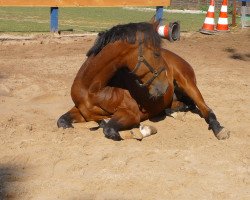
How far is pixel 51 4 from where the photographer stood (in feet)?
39.5

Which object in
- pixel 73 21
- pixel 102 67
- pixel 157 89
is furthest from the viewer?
pixel 73 21

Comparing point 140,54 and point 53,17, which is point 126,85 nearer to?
point 140,54

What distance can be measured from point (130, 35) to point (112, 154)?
122 cm

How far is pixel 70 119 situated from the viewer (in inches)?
221

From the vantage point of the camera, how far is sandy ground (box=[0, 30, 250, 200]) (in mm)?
3996

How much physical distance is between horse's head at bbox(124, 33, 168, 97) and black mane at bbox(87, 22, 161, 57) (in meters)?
0.05

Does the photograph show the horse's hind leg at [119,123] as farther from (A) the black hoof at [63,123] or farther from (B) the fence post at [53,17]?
(B) the fence post at [53,17]

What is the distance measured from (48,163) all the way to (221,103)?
3315 mm

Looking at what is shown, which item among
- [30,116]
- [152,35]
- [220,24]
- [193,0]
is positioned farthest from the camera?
[193,0]

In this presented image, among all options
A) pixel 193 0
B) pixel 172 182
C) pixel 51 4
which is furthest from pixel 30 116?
pixel 193 0

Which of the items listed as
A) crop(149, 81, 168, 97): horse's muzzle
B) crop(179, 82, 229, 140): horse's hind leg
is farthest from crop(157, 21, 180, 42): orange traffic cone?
crop(149, 81, 168, 97): horse's muzzle

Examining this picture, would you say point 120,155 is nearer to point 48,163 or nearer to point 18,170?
point 48,163

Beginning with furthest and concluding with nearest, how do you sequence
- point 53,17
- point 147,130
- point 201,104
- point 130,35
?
point 53,17
point 201,104
point 147,130
point 130,35

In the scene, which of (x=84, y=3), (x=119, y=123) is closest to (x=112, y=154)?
(x=119, y=123)
